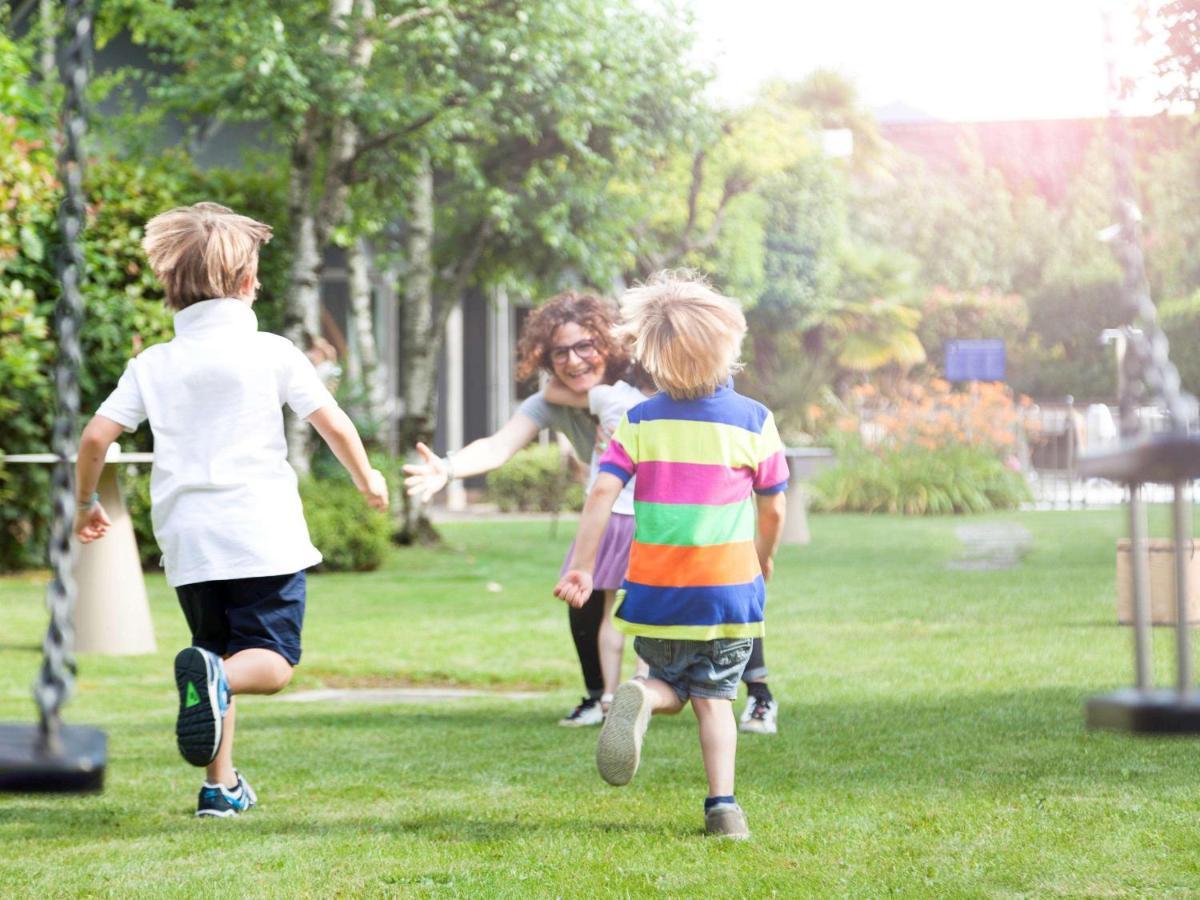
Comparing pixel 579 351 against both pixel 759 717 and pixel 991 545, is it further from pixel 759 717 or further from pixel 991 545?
pixel 991 545

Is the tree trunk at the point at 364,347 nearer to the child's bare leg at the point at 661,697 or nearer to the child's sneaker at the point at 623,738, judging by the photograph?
the child's bare leg at the point at 661,697

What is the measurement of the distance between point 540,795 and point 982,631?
4.31 meters

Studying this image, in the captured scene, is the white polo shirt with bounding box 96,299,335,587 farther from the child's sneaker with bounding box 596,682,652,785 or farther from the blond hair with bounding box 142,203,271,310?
the child's sneaker with bounding box 596,682,652,785

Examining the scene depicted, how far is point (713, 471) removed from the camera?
164 inches

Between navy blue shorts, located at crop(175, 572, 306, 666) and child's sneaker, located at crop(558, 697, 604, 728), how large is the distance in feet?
5.68

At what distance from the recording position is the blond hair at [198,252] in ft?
13.6

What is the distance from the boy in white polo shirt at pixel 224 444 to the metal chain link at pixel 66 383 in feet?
5.74

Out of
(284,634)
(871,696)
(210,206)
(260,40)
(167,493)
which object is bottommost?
(871,696)

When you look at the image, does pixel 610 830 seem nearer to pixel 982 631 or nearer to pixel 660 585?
pixel 660 585

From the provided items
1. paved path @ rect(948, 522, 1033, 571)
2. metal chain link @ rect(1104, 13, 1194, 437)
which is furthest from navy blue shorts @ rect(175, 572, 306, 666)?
paved path @ rect(948, 522, 1033, 571)

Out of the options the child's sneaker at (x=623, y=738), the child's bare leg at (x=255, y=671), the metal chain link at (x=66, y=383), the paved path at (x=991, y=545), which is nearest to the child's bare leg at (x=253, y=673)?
the child's bare leg at (x=255, y=671)

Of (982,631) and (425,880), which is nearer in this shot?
(425,880)

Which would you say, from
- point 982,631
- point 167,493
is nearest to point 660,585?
point 167,493

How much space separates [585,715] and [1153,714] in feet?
12.2
